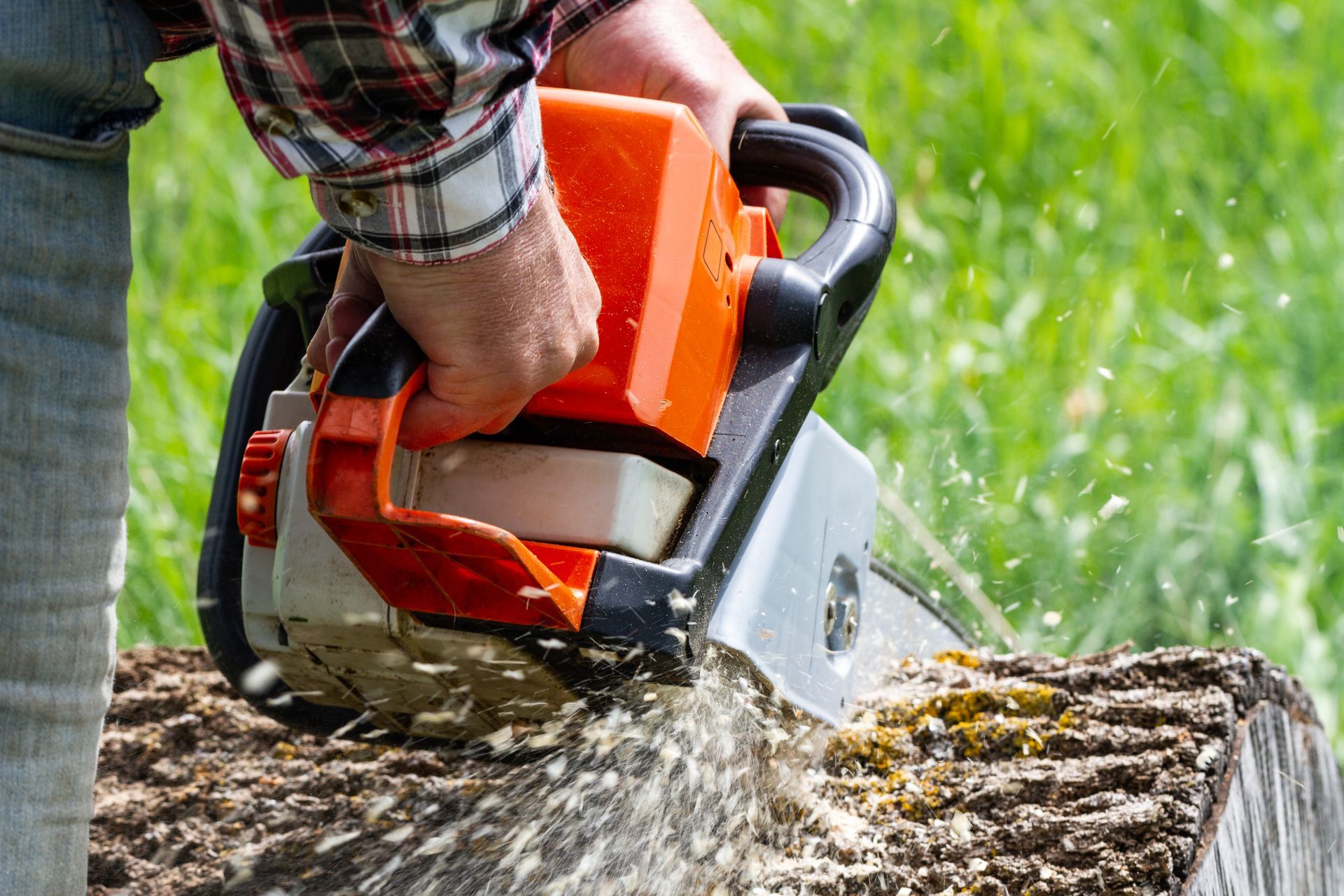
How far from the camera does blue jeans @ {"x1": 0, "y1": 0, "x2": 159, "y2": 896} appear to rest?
1043 millimetres

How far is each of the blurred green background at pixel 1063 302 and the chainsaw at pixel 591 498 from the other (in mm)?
998

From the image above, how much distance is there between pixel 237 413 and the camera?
1.72m

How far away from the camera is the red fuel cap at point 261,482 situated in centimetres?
138

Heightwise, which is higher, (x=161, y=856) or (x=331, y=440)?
(x=331, y=440)

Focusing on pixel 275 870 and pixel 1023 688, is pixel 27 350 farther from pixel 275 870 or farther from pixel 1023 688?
pixel 1023 688


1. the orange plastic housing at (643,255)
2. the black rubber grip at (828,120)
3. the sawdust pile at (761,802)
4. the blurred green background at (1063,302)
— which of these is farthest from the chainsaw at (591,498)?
the blurred green background at (1063,302)

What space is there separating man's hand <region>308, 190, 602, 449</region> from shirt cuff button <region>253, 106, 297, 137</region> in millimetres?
150

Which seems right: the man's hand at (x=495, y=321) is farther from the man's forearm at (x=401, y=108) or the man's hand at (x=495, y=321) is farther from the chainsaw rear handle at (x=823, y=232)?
the chainsaw rear handle at (x=823, y=232)

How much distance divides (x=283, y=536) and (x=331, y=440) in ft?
0.82

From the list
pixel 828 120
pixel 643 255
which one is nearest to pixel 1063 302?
pixel 828 120

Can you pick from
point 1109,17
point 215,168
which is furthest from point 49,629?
point 1109,17

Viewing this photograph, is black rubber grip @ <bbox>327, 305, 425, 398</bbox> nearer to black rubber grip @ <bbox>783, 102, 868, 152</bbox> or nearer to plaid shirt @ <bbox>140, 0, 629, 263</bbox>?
plaid shirt @ <bbox>140, 0, 629, 263</bbox>

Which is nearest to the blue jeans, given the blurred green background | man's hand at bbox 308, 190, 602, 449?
man's hand at bbox 308, 190, 602, 449

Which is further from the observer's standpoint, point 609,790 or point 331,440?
point 609,790
